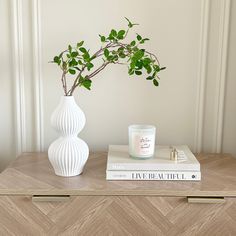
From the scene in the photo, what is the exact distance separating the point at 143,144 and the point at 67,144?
0.25 metres

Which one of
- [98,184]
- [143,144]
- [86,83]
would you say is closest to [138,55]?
[86,83]

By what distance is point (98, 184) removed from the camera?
3.38 ft

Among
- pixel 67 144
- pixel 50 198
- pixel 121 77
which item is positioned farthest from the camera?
pixel 121 77

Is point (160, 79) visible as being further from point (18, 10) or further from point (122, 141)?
point (18, 10)

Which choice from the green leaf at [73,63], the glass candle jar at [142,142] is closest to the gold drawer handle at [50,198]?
the glass candle jar at [142,142]

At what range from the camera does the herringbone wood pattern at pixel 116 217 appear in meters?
1.00

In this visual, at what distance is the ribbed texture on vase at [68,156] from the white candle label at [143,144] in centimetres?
18

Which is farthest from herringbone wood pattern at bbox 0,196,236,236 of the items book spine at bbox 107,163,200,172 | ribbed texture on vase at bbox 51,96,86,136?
ribbed texture on vase at bbox 51,96,86,136

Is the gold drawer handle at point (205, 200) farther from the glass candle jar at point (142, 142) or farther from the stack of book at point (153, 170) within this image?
the glass candle jar at point (142, 142)

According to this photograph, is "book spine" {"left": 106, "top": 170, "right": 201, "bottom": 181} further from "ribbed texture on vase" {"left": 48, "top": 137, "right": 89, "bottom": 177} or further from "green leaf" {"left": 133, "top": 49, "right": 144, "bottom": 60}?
"green leaf" {"left": 133, "top": 49, "right": 144, "bottom": 60}

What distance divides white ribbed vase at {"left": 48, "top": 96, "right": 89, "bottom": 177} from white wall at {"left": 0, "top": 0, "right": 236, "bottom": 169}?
0.30 metres

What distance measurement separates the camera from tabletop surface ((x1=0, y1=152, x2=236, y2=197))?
988 millimetres

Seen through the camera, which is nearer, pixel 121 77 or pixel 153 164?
pixel 153 164

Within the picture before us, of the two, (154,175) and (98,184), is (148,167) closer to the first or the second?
(154,175)
